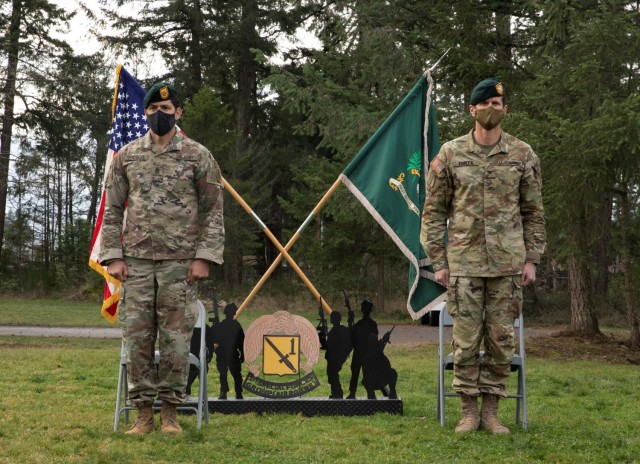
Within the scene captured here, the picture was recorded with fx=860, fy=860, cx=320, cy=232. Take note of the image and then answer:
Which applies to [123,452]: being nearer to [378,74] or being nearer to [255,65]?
[378,74]

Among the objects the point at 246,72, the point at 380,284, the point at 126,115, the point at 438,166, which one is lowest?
the point at 380,284

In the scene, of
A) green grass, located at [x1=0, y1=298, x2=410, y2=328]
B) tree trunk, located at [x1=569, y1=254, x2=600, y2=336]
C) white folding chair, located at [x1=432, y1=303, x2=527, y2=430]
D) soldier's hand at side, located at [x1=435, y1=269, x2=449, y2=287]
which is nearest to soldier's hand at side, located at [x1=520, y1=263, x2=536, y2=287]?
white folding chair, located at [x1=432, y1=303, x2=527, y2=430]

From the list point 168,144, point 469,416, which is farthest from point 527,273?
point 168,144

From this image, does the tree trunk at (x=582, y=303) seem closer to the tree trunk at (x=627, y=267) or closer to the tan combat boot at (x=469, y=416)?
the tree trunk at (x=627, y=267)

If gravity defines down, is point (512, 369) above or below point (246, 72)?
below

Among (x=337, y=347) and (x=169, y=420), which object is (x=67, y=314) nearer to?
(x=337, y=347)

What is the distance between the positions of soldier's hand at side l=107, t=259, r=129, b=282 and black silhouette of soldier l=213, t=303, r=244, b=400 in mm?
1287

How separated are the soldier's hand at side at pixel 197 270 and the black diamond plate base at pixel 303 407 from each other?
1.46 m

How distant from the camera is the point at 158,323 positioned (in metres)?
5.76

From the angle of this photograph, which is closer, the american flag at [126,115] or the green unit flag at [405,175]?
the green unit flag at [405,175]

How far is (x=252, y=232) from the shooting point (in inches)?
1156

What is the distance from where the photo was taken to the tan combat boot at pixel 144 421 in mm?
5766

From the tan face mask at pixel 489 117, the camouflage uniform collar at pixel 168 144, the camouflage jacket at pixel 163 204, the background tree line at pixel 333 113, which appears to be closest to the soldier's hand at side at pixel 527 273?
the tan face mask at pixel 489 117

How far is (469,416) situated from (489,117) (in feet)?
6.77
